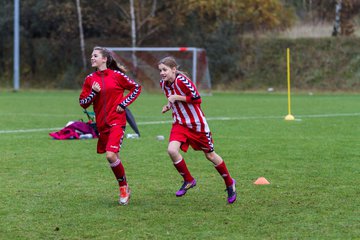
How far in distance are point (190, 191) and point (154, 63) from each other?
28.5 m

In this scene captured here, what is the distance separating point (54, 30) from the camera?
47.9 m

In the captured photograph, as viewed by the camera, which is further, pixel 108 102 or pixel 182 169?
pixel 182 169

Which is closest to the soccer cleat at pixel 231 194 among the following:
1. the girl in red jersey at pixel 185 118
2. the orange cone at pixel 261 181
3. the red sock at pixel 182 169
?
the girl in red jersey at pixel 185 118

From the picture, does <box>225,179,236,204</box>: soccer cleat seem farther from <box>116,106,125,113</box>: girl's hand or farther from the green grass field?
<box>116,106,125,113</box>: girl's hand

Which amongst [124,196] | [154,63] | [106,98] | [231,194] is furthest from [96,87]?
[154,63]

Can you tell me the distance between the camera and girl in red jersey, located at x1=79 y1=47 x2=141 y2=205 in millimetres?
8000

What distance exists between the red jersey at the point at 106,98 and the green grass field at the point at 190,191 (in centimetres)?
91

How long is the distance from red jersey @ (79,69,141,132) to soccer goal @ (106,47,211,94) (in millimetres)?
27715

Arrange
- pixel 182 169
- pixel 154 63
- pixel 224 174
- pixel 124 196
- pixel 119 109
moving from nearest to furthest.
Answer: pixel 124 196 → pixel 119 109 → pixel 224 174 → pixel 182 169 → pixel 154 63

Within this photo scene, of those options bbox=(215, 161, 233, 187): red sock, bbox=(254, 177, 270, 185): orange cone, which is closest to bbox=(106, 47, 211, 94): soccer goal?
bbox=(254, 177, 270, 185): orange cone

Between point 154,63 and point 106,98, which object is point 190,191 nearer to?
point 106,98

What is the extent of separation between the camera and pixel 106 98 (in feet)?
26.5

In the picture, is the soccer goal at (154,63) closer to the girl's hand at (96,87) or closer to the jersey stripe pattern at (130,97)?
the jersey stripe pattern at (130,97)

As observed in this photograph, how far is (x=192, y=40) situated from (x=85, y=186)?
35.6 m
